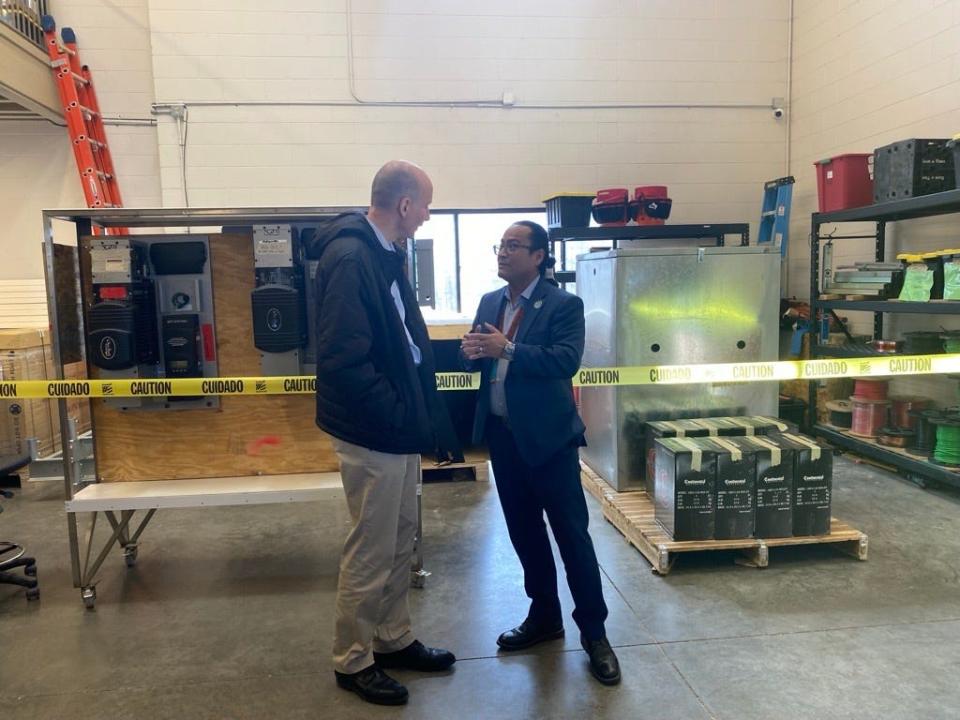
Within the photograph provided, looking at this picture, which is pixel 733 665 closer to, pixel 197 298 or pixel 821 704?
pixel 821 704

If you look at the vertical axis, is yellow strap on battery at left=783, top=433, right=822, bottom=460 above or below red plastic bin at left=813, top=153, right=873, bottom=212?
below

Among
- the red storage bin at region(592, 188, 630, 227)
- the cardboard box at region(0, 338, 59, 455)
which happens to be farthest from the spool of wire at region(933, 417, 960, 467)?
the cardboard box at region(0, 338, 59, 455)

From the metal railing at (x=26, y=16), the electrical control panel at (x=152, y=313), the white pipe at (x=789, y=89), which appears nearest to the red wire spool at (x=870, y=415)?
the white pipe at (x=789, y=89)

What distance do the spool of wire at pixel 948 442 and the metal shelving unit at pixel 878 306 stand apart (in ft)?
0.24

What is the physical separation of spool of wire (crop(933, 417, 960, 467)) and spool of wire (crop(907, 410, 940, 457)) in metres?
0.14

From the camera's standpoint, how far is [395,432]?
2.29 meters

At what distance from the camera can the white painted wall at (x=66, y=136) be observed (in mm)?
6414

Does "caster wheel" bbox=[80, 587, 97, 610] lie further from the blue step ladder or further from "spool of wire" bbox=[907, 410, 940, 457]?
the blue step ladder

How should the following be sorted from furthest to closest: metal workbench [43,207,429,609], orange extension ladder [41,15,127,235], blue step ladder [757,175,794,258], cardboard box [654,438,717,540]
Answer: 1. blue step ladder [757,175,794,258]
2. orange extension ladder [41,15,127,235]
3. cardboard box [654,438,717,540]
4. metal workbench [43,207,429,609]

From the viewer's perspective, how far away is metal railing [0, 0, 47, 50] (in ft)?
18.3

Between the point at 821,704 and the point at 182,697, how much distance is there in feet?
7.45

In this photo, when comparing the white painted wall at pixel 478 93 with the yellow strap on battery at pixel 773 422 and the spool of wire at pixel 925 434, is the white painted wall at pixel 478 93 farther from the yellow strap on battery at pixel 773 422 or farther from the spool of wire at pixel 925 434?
the yellow strap on battery at pixel 773 422

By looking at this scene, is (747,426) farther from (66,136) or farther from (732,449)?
(66,136)

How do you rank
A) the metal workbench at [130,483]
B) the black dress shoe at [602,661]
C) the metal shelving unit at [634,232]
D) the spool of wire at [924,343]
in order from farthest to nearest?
the metal shelving unit at [634,232], the spool of wire at [924,343], the metal workbench at [130,483], the black dress shoe at [602,661]
